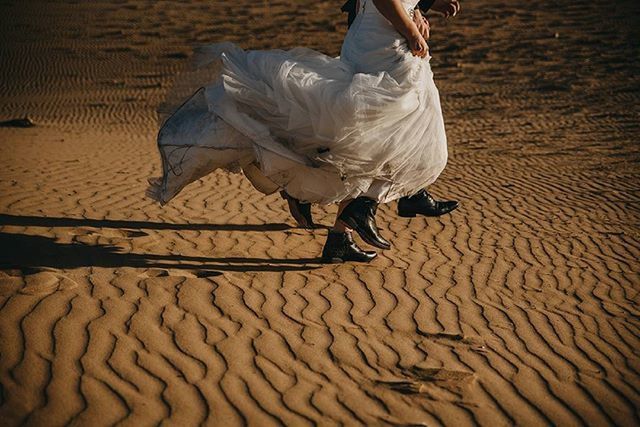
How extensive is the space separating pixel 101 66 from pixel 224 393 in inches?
720

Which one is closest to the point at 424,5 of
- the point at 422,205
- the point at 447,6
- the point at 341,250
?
the point at 447,6

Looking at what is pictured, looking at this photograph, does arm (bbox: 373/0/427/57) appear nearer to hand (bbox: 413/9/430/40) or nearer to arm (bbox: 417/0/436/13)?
hand (bbox: 413/9/430/40)

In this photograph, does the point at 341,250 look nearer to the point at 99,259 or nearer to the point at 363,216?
the point at 363,216

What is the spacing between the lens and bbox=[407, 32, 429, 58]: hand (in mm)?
5016

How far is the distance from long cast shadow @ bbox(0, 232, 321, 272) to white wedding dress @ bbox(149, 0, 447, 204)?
0.57 meters

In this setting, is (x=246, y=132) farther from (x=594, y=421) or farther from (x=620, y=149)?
(x=620, y=149)

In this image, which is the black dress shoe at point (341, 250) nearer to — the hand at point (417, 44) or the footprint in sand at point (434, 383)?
the hand at point (417, 44)

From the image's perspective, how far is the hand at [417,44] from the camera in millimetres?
5016

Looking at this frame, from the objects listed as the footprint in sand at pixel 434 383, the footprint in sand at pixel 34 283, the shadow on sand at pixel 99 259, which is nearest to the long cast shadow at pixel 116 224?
the shadow on sand at pixel 99 259

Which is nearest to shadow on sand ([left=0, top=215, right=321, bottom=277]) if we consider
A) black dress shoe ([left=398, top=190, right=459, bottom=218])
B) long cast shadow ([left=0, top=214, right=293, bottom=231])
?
long cast shadow ([left=0, top=214, right=293, bottom=231])

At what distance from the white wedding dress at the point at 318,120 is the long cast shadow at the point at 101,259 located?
574 mm

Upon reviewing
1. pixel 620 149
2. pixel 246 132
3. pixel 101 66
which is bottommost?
pixel 101 66

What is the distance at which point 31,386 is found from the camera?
139 inches

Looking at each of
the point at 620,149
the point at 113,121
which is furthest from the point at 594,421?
the point at 113,121
